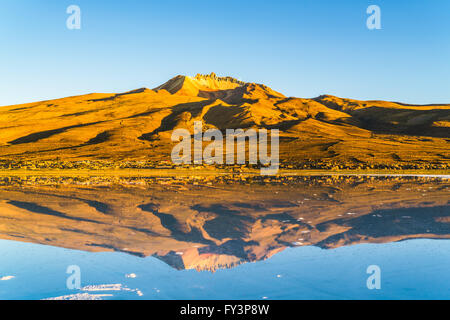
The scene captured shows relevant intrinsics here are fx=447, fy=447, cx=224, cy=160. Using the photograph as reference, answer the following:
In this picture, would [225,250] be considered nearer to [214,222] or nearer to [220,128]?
[214,222]

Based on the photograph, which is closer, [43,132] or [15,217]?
[15,217]

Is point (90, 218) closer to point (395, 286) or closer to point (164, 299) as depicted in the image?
point (164, 299)

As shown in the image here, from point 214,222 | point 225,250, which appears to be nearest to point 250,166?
point 214,222

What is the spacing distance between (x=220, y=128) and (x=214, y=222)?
396 ft

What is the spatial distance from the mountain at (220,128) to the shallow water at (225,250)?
58.3m

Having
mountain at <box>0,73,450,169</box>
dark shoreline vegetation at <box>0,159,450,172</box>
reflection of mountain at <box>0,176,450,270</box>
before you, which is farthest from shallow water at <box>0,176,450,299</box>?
mountain at <box>0,73,450,169</box>

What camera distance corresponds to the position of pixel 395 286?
9797mm

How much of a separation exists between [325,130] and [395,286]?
126 meters

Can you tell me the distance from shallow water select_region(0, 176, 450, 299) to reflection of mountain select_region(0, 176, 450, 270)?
0.15ft

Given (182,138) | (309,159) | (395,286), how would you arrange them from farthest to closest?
(182,138) → (309,159) → (395,286)

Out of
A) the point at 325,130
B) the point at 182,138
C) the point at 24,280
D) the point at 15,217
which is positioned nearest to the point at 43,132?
the point at 182,138

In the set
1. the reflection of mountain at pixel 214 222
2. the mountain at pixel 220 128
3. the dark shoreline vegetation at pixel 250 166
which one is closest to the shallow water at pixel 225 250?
the reflection of mountain at pixel 214 222

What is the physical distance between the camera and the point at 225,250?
1295 cm

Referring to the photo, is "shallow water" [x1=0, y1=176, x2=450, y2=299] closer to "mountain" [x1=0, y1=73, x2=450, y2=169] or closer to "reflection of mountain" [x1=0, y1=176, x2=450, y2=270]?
"reflection of mountain" [x1=0, y1=176, x2=450, y2=270]
